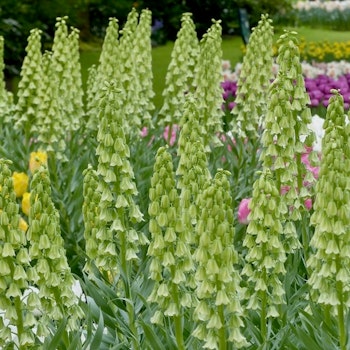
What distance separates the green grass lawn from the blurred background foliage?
1.33 feet

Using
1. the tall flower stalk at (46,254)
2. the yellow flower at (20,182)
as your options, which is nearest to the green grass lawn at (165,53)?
the yellow flower at (20,182)

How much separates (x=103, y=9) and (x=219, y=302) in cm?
1311

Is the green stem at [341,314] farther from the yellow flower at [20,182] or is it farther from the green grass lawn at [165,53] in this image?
the green grass lawn at [165,53]

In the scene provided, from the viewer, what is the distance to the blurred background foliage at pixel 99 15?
11672 mm

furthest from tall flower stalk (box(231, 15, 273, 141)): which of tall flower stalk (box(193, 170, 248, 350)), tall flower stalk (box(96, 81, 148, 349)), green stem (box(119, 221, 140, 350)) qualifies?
tall flower stalk (box(193, 170, 248, 350))

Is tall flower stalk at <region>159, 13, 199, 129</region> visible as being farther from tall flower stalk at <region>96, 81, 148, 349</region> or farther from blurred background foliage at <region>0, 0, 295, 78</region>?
blurred background foliage at <region>0, 0, 295, 78</region>

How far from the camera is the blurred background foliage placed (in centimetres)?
1167

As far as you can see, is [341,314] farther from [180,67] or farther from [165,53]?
[165,53]

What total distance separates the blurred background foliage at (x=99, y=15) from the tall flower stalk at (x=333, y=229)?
892cm

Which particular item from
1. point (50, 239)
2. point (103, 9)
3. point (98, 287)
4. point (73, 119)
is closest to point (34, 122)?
point (73, 119)

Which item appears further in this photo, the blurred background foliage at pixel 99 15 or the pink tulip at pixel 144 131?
the blurred background foliage at pixel 99 15

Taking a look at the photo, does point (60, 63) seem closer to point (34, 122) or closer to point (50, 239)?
point (34, 122)

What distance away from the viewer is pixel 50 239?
106 inches

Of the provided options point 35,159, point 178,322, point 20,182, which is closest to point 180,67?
point 35,159
